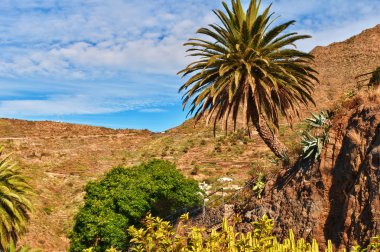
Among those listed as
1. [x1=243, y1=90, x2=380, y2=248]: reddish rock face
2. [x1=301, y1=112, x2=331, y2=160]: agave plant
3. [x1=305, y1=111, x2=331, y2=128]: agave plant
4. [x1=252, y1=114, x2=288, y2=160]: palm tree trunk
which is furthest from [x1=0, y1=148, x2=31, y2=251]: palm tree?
[x1=305, y1=111, x2=331, y2=128]: agave plant

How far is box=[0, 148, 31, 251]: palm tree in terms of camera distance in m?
24.0

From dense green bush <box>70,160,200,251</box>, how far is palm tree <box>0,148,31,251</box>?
4033mm

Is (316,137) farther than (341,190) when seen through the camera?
Yes

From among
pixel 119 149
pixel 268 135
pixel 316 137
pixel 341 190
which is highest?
pixel 119 149

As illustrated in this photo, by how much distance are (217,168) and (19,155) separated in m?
32.2

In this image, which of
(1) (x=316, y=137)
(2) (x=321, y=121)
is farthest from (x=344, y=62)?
(1) (x=316, y=137)

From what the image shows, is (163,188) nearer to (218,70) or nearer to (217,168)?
(218,70)

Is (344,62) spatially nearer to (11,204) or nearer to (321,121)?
(321,121)

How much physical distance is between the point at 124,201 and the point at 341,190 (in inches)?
706

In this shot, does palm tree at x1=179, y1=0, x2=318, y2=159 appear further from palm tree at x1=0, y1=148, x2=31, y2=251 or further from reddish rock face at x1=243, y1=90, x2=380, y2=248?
palm tree at x1=0, y1=148, x2=31, y2=251

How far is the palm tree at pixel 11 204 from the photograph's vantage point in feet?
78.8

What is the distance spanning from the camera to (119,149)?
2881 inches

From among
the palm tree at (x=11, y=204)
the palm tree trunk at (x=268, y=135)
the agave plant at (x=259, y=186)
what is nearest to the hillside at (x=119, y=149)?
the palm tree trunk at (x=268, y=135)

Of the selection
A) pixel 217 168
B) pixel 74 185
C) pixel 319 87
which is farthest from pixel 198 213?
pixel 319 87
